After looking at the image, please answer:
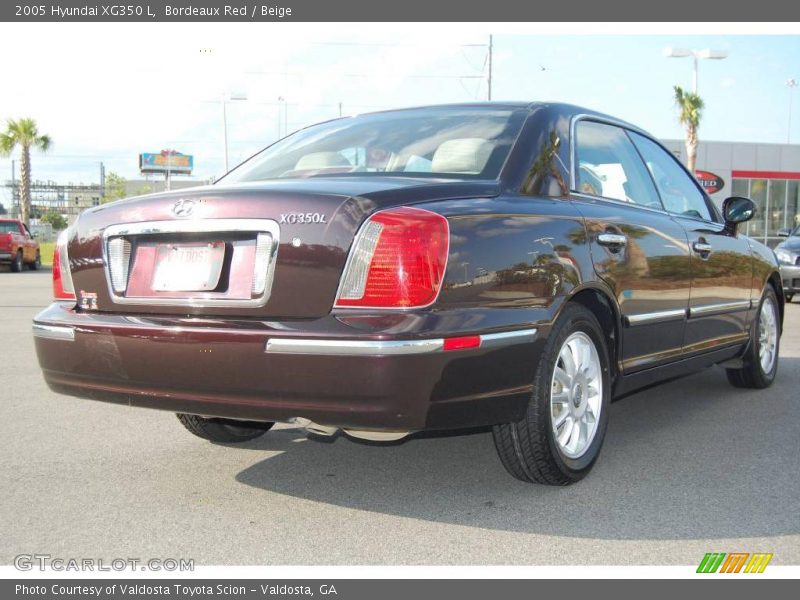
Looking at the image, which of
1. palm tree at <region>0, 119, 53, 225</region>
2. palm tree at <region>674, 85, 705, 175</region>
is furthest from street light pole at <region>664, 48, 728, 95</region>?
palm tree at <region>0, 119, 53, 225</region>

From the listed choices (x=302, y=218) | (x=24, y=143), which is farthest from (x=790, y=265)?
(x=24, y=143)

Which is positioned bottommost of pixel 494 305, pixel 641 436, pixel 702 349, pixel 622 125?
pixel 641 436

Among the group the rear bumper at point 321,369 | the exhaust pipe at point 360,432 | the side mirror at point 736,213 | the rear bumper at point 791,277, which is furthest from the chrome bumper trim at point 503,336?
the rear bumper at point 791,277

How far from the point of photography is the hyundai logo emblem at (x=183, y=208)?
337cm

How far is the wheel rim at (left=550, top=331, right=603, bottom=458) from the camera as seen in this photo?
381cm

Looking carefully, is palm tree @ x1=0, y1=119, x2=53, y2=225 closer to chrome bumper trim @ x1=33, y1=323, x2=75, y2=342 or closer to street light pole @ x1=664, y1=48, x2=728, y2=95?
street light pole @ x1=664, y1=48, x2=728, y2=95

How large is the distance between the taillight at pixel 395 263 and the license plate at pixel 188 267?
20.5 inches

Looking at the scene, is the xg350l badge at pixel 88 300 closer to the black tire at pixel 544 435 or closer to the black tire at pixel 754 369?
the black tire at pixel 544 435

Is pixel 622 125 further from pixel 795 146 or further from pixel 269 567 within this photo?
pixel 795 146

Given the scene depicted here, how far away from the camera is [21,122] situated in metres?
49.5

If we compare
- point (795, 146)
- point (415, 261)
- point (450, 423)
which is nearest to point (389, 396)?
point (450, 423)

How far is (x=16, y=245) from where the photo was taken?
26.7 m
